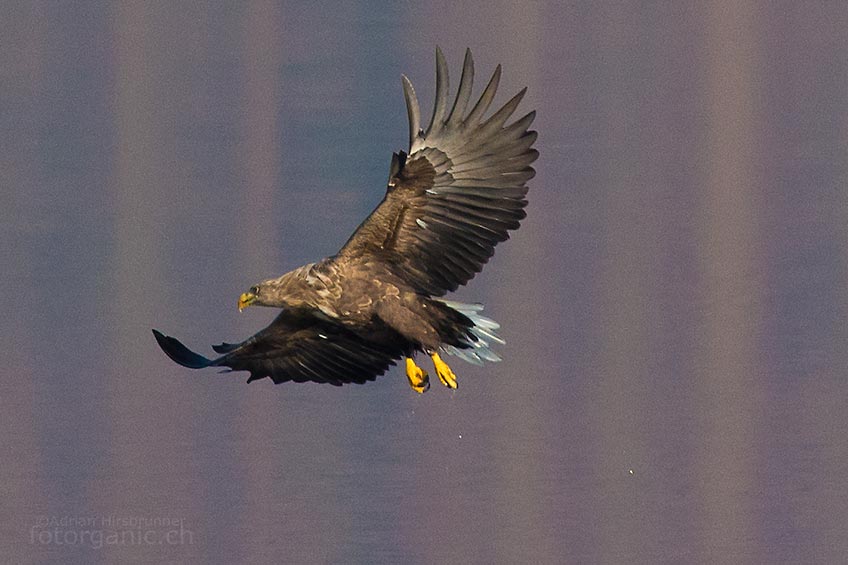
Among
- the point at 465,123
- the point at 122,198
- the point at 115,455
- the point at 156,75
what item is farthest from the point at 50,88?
the point at 465,123

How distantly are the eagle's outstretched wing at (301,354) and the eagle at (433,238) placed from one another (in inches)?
7.2

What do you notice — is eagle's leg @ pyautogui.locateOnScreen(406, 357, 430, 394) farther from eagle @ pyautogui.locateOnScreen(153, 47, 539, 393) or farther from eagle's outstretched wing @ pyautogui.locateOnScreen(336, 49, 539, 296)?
eagle's outstretched wing @ pyautogui.locateOnScreen(336, 49, 539, 296)

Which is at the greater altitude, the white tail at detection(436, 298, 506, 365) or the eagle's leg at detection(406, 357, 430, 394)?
the white tail at detection(436, 298, 506, 365)

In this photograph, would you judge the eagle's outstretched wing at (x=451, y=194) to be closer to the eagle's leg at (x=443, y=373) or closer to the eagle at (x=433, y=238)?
the eagle at (x=433, y=238)

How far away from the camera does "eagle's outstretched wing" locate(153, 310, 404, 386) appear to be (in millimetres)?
6770

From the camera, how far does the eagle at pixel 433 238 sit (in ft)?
20.6

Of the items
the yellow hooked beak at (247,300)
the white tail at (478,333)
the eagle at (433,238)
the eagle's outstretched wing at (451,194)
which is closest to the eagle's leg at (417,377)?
the eagle at (433,238)

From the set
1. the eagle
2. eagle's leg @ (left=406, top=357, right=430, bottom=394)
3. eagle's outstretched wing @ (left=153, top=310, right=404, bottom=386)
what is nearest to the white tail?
the eagle

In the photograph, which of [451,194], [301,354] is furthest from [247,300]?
[451,194]

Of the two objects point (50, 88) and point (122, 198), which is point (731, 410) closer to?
point (122, 198)

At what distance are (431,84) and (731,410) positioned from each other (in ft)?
14.8

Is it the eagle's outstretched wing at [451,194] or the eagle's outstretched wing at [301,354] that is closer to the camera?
the eagle's outstretched wing at [451,194]

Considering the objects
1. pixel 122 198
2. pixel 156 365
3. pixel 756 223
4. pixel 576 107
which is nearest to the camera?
pixel 156 365

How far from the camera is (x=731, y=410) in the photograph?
23.6 feet
